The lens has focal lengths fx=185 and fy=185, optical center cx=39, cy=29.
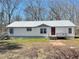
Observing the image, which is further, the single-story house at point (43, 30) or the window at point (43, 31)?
the window at point (43, 31)

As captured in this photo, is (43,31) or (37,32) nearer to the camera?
(43,31)

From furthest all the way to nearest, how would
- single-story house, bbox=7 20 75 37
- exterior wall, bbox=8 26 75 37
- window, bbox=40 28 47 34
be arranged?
window, bbox=40 28 47 34 < single-story house, bbox=7 20 75 37 < exterior wall, bbox=8 26 75 37

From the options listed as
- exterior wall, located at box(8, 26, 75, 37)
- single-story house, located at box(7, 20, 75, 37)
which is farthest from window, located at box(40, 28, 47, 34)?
exterior wall, located at box(8, 26, 75, 37)

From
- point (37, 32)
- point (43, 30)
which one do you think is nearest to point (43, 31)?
point (43, 30)

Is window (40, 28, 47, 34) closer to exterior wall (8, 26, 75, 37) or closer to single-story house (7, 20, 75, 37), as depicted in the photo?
single-story house (7, 20, 75, 37)

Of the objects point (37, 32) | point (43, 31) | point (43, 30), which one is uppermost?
point (43, 30)

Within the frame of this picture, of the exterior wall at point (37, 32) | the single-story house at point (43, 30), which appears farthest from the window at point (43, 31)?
the exterior wall at point (37, 32)

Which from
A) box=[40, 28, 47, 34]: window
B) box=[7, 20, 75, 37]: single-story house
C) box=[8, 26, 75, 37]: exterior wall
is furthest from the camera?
box=[40, 28, 47, 34]: window

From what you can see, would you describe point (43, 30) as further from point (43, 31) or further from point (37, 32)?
point (37, 32)

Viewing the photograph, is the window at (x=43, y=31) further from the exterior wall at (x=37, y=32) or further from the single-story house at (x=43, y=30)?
the exterior wall at (x=37, y=32)

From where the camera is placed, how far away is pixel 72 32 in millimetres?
35000

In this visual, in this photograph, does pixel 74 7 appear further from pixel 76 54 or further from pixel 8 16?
pixel 76 54

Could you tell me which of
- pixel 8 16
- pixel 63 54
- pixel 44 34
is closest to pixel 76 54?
pixel 63 54

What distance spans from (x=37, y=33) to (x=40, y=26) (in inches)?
57.2
